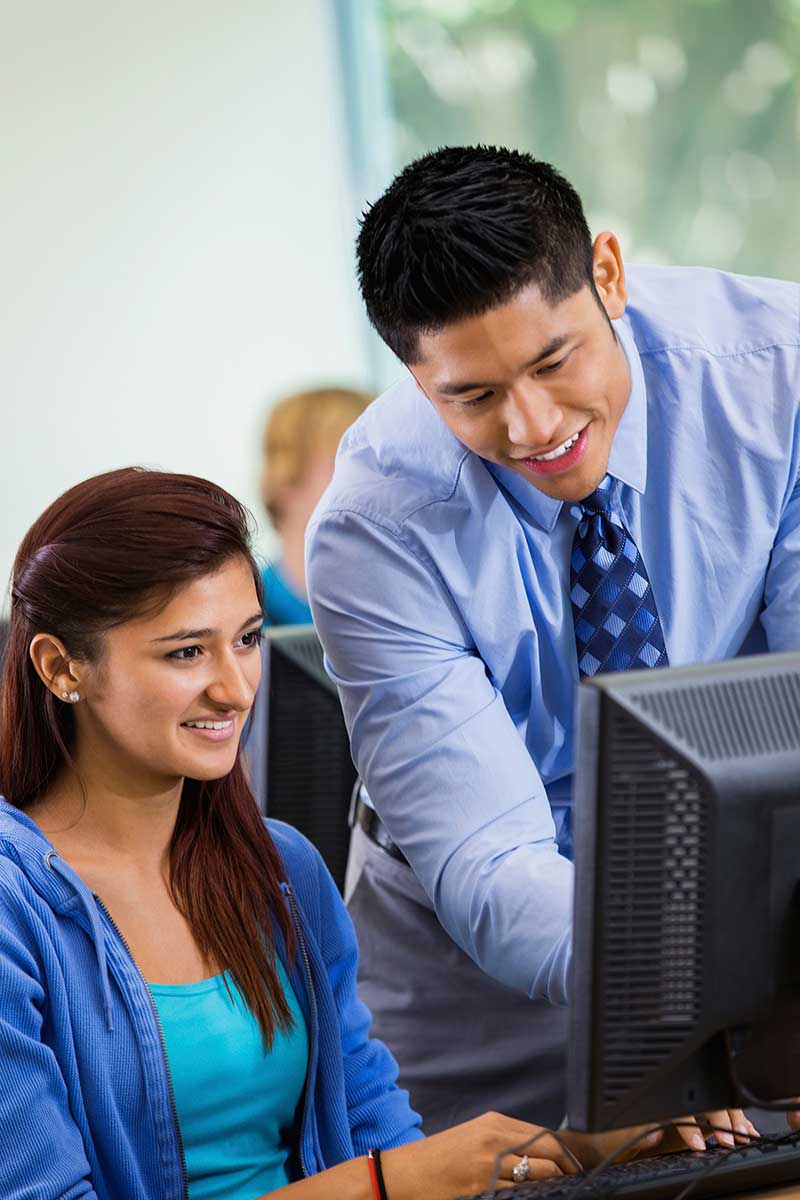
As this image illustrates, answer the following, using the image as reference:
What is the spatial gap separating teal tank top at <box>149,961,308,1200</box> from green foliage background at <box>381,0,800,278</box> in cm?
339

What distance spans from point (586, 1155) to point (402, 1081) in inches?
27.5

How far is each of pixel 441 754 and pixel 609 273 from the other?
0.50 metres

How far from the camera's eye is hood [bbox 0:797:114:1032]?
1356 millimetres

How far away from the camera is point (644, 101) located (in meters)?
4.38

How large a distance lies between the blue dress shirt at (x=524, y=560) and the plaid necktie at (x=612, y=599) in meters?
0.03

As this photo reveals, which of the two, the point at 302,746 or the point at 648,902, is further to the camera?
the point at 302,746

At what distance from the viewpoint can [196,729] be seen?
58.0 inches

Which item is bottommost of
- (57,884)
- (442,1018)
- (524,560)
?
(442,1018)

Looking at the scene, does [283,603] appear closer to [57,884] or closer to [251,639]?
[251,639]

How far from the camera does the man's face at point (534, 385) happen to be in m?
1.34

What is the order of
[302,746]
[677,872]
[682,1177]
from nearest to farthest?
[677,872], [682,1177], [302,746]

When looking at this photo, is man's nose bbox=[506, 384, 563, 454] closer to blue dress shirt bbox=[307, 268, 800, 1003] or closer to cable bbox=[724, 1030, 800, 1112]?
blue dress shirt bbox=[307, 268, 800, 1003]

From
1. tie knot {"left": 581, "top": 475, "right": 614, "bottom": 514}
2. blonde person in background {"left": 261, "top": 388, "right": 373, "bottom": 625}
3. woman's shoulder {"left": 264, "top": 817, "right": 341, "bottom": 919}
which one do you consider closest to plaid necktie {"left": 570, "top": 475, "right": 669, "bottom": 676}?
tie knot {"left": 581, "top": 475, "right": 614, "bottom": 514}

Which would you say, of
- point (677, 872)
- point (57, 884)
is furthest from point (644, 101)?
point (677, 872)
